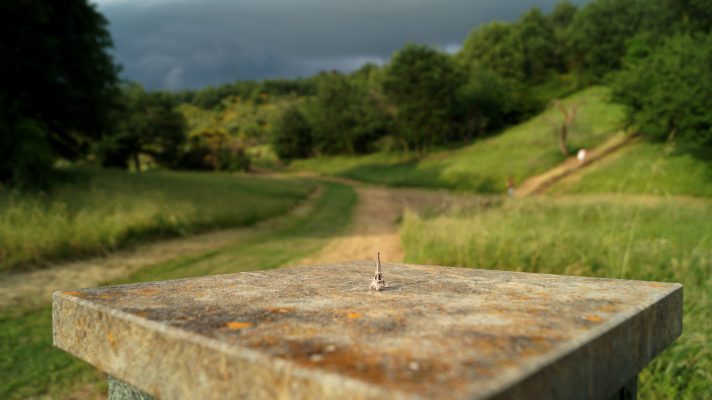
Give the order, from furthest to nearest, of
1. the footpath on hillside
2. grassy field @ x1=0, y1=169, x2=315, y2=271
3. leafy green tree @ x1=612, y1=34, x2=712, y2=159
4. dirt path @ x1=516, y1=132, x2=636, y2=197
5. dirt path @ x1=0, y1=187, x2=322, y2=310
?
dirt path @ x1=516, y1=132, x2=636, y2=197 < leafy green tree @ x1=612, y1=34, x2=712, y2=159 < grassy field @ x1=0, y1=169, x2=315, y2=271 < the footpath on hillside < dirt path @ x1=0, y1=187, x2=322, y2=310

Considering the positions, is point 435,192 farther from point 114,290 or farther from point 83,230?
point 114,290

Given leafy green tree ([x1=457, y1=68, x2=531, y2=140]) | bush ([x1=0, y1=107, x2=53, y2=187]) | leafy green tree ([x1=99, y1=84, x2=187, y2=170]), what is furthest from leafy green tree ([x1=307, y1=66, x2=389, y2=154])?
bush ([x1=0, y1=107, x2=53, y2=187])

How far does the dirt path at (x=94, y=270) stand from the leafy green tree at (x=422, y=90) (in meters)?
27.8

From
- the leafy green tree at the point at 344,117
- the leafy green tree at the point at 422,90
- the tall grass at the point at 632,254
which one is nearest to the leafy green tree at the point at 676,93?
the tall grass at the point at 632,254

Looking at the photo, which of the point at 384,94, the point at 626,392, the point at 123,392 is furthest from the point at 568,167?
the point at 123,392

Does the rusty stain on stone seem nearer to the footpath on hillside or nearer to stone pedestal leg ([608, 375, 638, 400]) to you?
stone pedestal leg ([608, 375, 638, 400])

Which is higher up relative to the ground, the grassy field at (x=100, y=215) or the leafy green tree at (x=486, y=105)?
the leafy green tree at (x=486, y=105)

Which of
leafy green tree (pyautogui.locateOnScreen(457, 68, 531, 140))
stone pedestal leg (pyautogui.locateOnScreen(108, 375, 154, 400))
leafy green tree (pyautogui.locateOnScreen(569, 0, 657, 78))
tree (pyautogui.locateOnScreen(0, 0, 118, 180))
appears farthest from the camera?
leafy green tree (pyautogui.locateOnScreen(569, 0, 657, 78))

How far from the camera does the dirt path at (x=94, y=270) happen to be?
22.4 feet

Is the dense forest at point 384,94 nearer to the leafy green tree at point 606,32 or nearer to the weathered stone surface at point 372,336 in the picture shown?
the leafy green tree at point 606,32

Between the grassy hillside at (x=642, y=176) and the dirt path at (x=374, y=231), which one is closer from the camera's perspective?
the dirt path at (x=374, y=231)

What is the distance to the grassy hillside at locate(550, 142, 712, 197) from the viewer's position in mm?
18531

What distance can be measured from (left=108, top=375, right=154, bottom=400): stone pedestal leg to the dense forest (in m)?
13.6

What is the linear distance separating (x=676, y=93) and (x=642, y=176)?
10.8 ft
